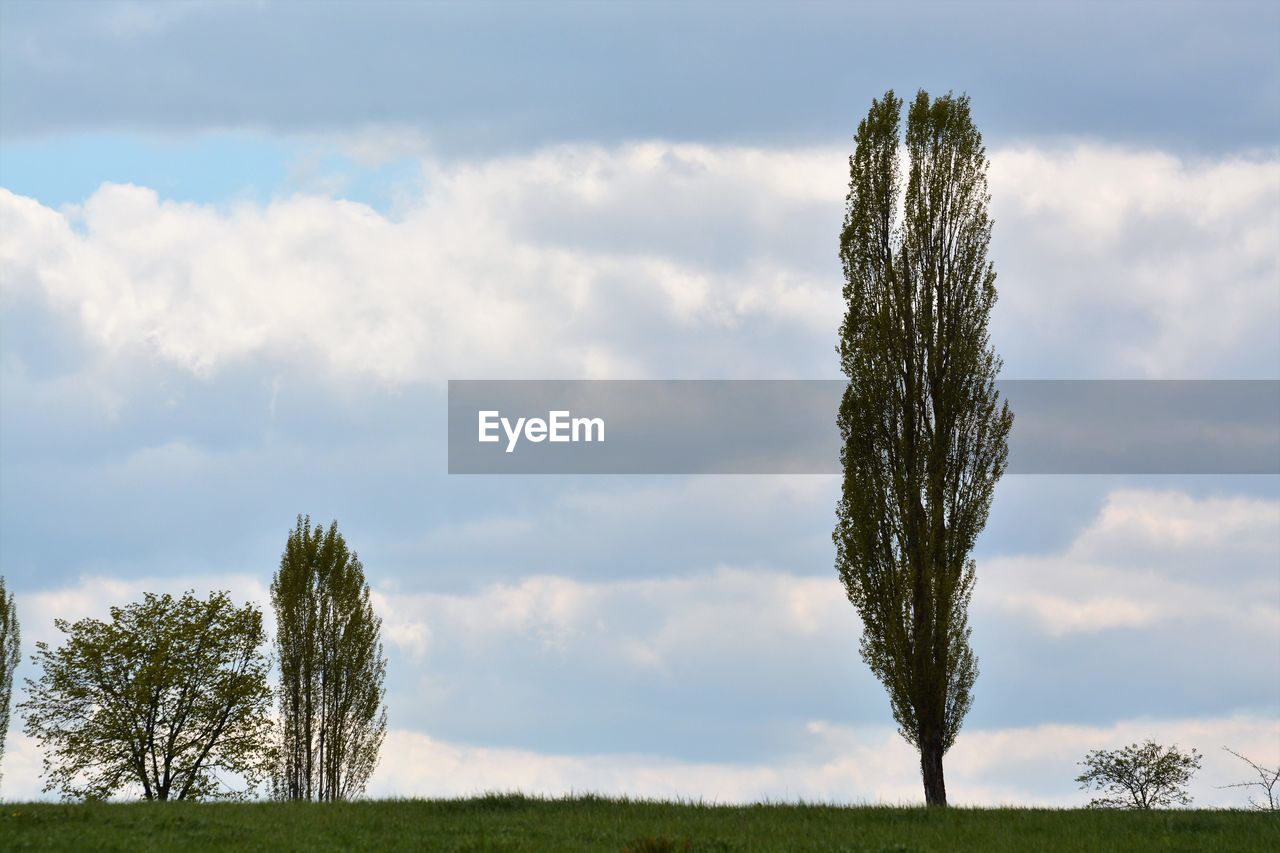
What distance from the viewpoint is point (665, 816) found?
72.6 ft

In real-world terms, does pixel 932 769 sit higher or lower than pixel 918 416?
lower

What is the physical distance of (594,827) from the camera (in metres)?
20.6

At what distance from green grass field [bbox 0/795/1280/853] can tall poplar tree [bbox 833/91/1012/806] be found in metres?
5.82

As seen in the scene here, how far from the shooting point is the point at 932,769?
28781mm

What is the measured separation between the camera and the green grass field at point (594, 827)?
19031 millimetres

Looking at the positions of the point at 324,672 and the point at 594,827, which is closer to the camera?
the point at 594,827

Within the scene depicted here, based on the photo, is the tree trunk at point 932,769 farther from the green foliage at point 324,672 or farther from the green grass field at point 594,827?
the green foliage at point 324,672

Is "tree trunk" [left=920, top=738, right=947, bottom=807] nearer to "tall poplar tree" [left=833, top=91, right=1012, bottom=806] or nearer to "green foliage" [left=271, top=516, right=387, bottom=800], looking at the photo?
"tall poplar tree" [left=833, top=91, right=1012, bottom=806]

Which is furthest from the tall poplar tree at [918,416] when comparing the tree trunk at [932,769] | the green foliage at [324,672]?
the green foliage at [324,672]

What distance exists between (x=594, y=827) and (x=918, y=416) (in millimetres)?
14899

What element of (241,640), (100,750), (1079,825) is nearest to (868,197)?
(1079,825)

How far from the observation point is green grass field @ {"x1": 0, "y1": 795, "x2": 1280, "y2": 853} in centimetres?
1903

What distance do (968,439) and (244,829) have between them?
19179 millimetres

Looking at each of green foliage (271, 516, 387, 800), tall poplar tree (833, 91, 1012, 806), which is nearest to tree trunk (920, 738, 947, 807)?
tall poplar tree (833, 91, 1012, 806)
